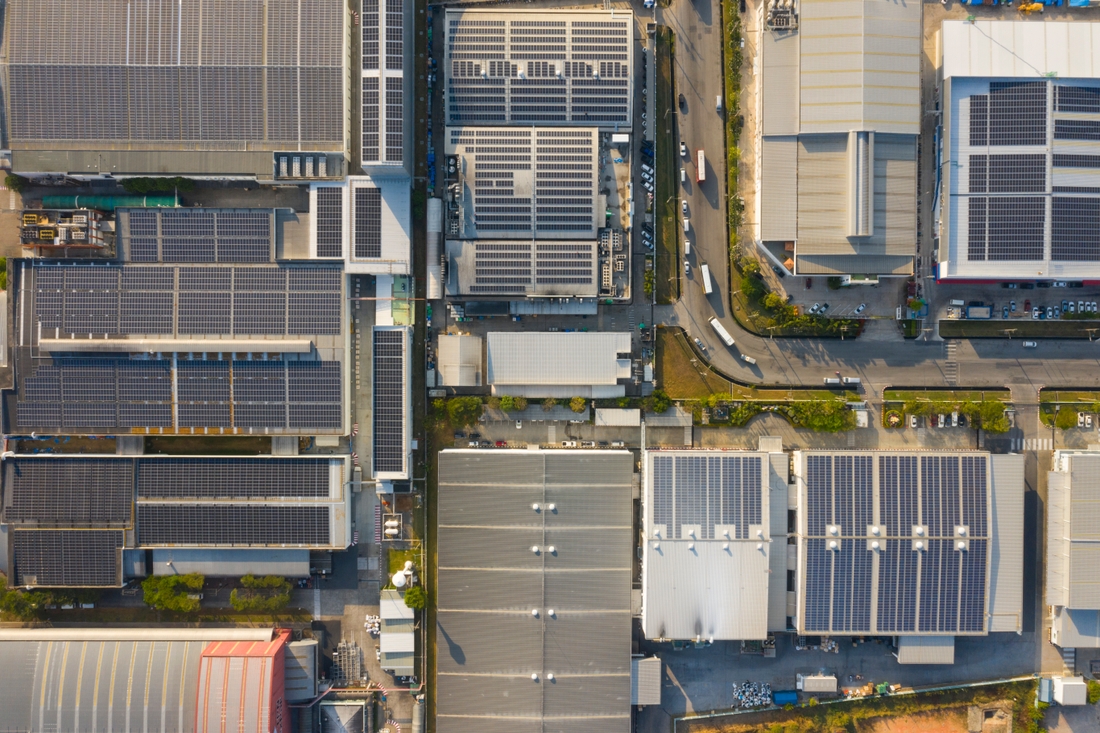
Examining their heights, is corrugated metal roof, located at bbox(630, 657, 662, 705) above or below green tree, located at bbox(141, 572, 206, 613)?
below

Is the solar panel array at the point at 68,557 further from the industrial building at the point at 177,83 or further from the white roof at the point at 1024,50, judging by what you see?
the white roof at the point at 1024,50

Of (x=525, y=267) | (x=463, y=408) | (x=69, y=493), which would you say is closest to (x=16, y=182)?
(x=69, y=493)

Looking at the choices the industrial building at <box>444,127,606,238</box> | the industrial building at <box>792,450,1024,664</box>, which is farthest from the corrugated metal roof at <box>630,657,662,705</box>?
the industrial building at <box>444,127,606,238</box>

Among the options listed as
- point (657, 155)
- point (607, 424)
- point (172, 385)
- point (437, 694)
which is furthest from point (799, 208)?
point (172, 385)

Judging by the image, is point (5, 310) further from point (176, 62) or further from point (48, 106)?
point (176, 62)

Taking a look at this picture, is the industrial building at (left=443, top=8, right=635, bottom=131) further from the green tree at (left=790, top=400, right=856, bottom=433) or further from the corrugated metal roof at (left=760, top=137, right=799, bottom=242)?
the green tree at (left=790, top=400, right=856, bottom=433)

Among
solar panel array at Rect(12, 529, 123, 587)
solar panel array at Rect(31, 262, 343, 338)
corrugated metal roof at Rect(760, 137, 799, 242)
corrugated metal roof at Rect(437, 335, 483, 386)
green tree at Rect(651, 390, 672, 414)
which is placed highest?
corrugated metal roof at Rect(760, 137, 799, 242)

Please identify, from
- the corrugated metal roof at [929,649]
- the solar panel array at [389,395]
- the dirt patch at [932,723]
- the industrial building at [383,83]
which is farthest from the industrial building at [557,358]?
the dirt patch at [932,723]
